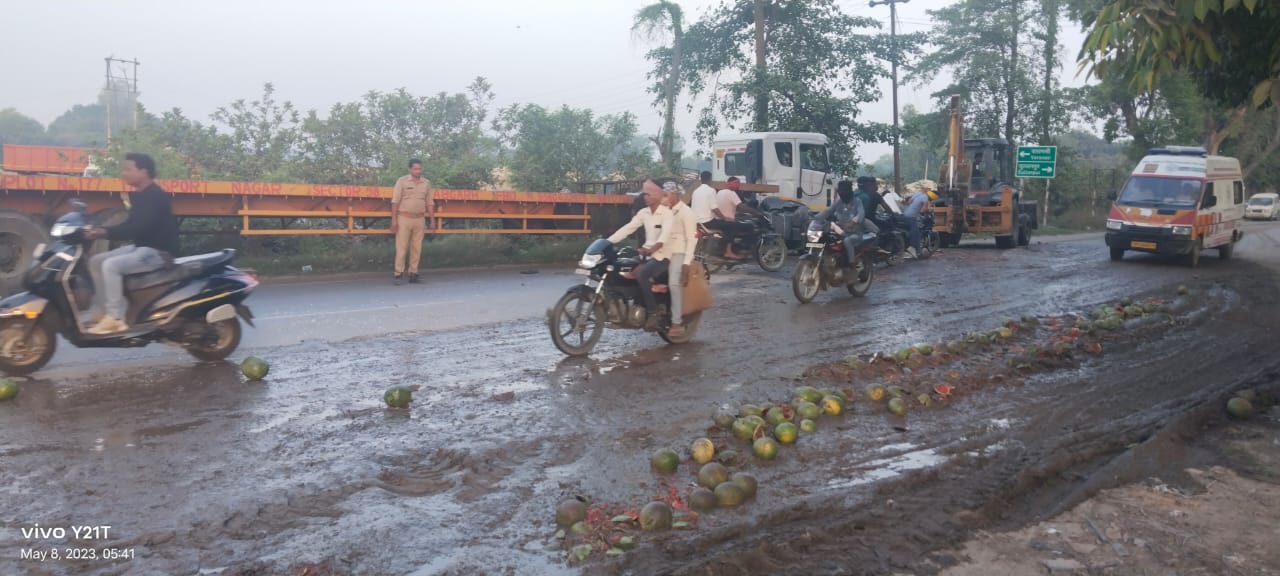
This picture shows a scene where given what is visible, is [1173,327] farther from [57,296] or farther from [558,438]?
[57,296]

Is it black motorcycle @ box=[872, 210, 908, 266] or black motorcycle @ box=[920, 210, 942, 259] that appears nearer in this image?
black motorcycle @ box=[872, 210, 908, 266]

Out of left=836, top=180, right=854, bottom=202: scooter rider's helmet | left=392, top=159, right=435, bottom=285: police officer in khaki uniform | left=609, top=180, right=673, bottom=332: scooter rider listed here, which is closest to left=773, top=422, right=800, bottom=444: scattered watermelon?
left=609, top=180, right=673, bottom=332: scooter rider

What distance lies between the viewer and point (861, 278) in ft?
41.1

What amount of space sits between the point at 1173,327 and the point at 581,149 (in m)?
17.5

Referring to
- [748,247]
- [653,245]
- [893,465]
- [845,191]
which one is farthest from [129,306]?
[748,247]

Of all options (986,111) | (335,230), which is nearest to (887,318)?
(335,230)

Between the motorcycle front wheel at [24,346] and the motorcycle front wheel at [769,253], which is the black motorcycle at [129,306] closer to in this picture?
the motorcycle front wheel at [24,346]

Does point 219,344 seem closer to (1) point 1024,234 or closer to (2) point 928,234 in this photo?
(2) point 928,234

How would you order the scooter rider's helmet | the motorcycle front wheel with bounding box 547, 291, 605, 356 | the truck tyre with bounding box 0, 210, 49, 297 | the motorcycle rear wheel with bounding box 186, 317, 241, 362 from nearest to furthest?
the motorcycle rear wheel with bounding box 186, 317, 241, 362, the motorcycle front wheel with bounding box 547, 291, 605, 356, the truck tyre with bounding box 0, 210, 49, 297, the scooter rider's helmet

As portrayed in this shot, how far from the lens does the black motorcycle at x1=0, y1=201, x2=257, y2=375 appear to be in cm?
661

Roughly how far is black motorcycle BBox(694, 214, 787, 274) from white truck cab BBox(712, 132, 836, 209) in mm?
3313

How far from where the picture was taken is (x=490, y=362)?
765 centimetres

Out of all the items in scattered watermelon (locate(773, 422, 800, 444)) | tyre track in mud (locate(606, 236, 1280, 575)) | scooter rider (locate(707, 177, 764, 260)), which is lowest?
tyre track in mud (locate(606, 236, 1280, 575))

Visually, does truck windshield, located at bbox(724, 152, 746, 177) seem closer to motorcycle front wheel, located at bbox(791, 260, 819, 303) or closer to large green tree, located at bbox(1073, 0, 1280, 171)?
motorcycle front wheel, located at bbox(791, 260, 819, 303)
